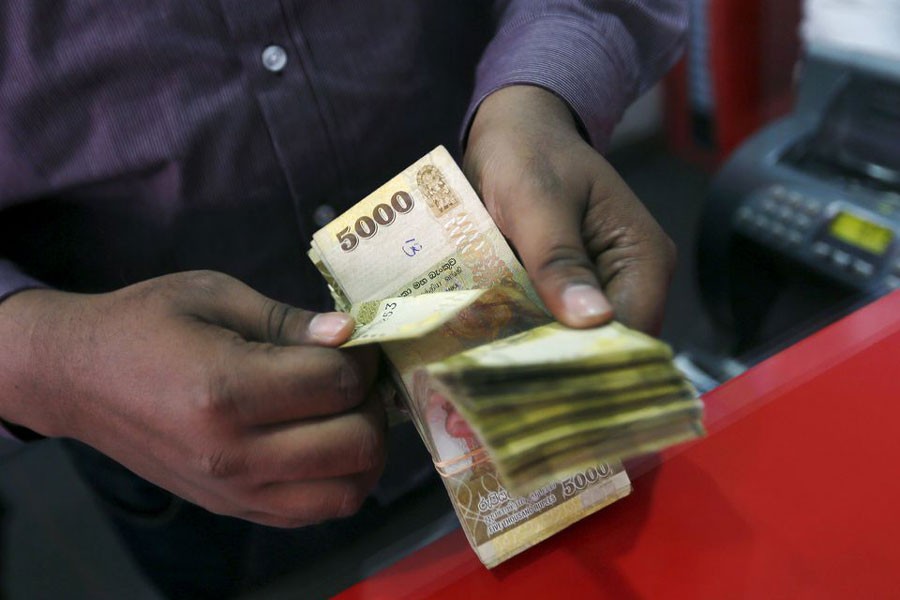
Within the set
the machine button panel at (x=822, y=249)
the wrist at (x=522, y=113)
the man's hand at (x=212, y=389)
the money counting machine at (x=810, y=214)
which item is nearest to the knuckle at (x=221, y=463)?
the man's hand at (x=212, y=389)

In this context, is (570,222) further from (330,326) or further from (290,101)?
(290,101)

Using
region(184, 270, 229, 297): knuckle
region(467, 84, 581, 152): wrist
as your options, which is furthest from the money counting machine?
region(184, 270, 229, 297): knuckle

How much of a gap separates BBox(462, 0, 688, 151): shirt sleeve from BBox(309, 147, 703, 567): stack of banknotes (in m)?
0.14

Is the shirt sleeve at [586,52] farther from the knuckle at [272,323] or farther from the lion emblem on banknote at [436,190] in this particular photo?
the knuckle at [272,323]

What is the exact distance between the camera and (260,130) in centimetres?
65

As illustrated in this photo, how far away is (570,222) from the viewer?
0.51 m

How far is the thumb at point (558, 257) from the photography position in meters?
0.46

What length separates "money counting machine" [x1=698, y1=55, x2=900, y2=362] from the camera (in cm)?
96

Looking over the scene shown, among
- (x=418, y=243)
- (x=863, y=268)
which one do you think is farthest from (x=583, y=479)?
(x=863, y=268)

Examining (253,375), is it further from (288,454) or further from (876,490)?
(876,490)

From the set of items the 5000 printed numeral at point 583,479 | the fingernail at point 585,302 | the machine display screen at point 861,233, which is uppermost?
the fingernail at point 585,302

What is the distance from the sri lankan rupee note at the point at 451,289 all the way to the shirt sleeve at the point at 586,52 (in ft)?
0.39

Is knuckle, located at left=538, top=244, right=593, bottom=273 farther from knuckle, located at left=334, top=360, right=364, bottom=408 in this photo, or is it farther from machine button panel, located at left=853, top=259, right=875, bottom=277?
machine button panel, located at left=853, top=259, right=875, bottom=277

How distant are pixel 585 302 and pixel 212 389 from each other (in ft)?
0.78
